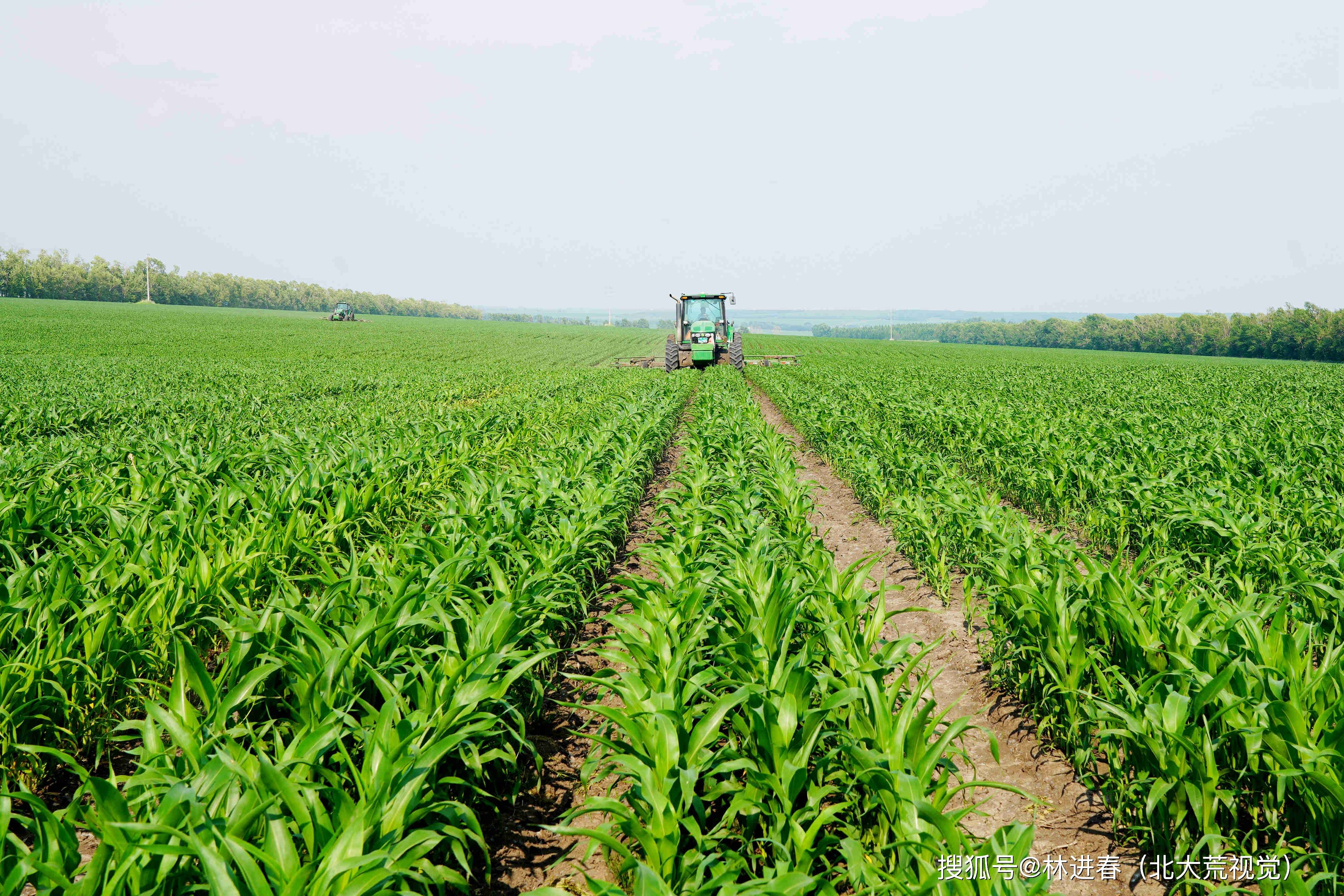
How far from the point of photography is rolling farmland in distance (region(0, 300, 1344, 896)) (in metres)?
2.06

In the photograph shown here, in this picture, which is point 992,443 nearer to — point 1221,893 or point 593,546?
point 593,546

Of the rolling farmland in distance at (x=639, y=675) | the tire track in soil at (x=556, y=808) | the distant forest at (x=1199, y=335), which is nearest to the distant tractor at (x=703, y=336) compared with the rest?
the rolling farmland in distance at (x=639, y=675)

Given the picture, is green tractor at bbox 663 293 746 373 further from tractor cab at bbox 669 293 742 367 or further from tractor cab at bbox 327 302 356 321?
tractor cab at bbox 327 302 356 321

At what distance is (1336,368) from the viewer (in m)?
35.2

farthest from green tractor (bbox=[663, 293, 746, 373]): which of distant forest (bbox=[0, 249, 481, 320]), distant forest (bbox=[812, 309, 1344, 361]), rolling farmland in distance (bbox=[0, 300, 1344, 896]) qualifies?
distant forest (bbox=[0, 249, 481, 320])

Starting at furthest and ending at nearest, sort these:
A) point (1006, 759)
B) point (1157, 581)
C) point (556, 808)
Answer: point (1157, 581) → point (1006, 759) → point (556, 808)

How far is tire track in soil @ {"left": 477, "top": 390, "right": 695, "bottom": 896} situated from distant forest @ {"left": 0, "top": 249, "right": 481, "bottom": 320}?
11003 centimetres

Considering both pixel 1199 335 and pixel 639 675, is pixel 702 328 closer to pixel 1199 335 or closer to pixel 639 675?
pixel 639 675

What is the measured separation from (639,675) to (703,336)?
2126cm

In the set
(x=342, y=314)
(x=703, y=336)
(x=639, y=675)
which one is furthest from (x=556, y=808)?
(x=342, y=314)

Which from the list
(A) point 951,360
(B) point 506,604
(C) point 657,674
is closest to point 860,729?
(C) point 657,674

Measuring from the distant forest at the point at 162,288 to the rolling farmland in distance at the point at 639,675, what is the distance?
106m

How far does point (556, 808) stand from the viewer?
2.96m

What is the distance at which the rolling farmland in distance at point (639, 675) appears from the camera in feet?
6.75
